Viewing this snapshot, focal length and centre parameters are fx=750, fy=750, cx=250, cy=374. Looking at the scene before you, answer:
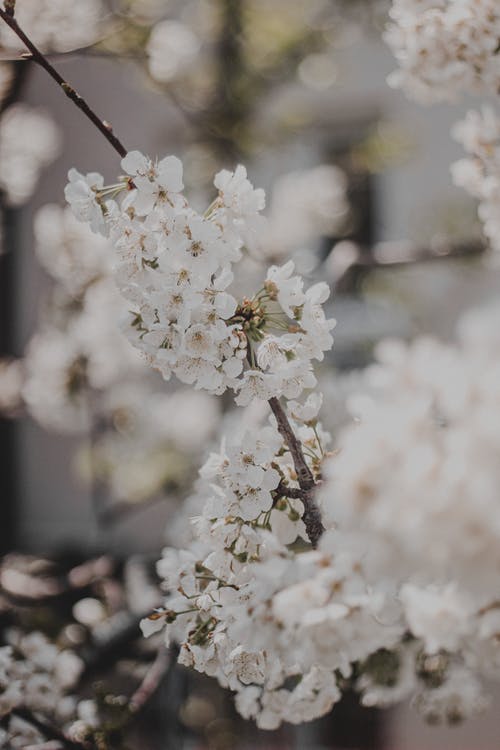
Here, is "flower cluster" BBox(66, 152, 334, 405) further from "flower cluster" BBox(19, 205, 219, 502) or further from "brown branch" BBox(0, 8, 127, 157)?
"flower cluster" BBox(19, 205, 219, 502)

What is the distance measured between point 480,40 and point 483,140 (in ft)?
0.47

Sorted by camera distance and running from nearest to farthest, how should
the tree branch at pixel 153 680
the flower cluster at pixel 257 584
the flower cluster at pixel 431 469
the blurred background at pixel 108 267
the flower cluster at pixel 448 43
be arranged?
1. the flower cluster at pixel 431 469
2. the flower cluster at pixel 257 584
3. the flower cluster at pixel 448 43
4. the tree branch at pixel 153 680
5. the blurred background at pixel 108 267

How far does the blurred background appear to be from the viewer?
1828 mm

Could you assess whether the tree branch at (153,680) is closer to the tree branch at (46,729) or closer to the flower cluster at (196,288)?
the tree branch at (46,729)

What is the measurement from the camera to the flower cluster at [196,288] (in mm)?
788

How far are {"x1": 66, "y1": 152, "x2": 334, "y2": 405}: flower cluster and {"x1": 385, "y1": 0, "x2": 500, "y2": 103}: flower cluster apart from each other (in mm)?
462

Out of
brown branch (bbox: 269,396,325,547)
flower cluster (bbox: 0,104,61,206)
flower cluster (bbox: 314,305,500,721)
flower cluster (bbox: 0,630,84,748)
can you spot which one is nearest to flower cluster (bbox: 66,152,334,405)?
brown branch (bbox: 269,396,325,547)

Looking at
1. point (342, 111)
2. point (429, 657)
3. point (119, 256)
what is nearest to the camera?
point (119, 256)

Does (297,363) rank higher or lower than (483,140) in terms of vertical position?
lower

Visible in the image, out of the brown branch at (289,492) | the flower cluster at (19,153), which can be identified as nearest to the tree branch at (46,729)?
A: the brown branch at (289,492)

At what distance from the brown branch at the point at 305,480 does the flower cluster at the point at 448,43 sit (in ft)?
2.05

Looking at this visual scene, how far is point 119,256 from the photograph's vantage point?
80 cm

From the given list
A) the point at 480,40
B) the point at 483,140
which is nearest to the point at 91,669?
the point at 483,140

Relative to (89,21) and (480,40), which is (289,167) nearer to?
(89,21)
